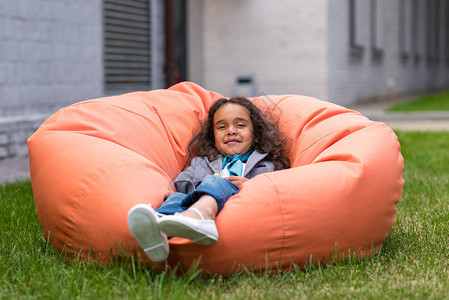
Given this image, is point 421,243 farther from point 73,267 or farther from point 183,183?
point 73,267

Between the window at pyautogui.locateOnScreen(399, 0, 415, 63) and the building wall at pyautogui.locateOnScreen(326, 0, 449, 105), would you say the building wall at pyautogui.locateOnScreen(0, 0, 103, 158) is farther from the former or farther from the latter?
the window at pyautogui.locateOnScreen(399, 0, 415, 63)

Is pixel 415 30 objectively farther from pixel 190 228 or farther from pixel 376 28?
pixel 190 228

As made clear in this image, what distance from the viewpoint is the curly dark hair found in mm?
3887

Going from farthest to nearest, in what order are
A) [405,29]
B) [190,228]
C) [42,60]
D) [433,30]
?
[433,30]
[405,29]
[42,60]
[190,228]

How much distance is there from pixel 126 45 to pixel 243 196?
703cm

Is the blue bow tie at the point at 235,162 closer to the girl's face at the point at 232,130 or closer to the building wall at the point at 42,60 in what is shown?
the girl's face at the point at 232,130

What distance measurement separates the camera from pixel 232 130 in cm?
390

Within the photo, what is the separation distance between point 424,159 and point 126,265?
4.43 meters

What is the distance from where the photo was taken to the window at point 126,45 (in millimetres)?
9133

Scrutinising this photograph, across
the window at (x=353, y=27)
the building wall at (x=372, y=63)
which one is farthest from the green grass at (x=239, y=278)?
the window at (x=353, y=27)

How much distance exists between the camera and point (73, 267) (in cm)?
297

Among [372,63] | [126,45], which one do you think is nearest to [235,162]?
[126,45]

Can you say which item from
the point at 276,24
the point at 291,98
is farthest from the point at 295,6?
the point at 291,98

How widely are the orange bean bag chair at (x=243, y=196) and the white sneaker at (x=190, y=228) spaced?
0.09 m
